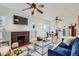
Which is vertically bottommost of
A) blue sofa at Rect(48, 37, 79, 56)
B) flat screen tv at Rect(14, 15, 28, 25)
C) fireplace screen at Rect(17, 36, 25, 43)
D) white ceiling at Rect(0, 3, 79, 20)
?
blue sofa at Rect(48, 37, 79, 56)

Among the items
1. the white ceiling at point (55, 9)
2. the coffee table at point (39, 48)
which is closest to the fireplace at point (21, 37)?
the coffee table at point (39, 48)

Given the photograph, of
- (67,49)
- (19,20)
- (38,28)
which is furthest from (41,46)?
(19,20)

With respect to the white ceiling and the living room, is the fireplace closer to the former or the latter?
the living room

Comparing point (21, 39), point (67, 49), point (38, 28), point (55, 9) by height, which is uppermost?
point (55, 9)

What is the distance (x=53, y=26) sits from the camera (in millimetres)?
2229

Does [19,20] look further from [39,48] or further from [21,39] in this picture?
[39,48]

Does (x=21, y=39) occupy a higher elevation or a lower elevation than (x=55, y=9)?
lower

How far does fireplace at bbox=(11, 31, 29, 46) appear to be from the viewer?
220 centimetres

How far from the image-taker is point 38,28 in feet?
7.39

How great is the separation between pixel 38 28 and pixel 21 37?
302mm

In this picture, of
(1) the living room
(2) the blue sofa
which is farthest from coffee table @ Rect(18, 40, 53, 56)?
(2) the blue sofa

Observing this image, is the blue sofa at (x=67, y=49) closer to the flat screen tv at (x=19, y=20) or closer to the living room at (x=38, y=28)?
the living room at (x=38, y=28)

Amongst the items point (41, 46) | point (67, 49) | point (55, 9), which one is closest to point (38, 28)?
point (41, 46)

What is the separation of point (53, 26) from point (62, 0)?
0.44m
